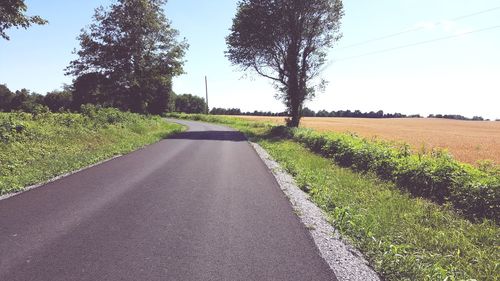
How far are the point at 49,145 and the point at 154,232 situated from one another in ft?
39.1

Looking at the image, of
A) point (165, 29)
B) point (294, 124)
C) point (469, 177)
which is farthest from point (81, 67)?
point (469, 177)

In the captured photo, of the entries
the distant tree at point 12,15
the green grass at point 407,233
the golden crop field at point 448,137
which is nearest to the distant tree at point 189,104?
the golden crop field at point 448,137

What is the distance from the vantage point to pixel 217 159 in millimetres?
16406

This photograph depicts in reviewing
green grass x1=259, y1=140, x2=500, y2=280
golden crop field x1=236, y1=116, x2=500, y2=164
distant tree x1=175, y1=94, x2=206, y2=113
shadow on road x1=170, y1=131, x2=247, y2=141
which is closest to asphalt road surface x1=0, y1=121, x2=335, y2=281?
green grass x1=259, y1=140, x2=500, y2=280

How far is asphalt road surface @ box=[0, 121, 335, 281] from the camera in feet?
16.3

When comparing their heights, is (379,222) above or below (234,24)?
below

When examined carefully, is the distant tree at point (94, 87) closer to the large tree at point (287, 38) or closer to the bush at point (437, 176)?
the large tree at point (287, 38)

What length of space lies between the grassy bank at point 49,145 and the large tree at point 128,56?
2002 cm

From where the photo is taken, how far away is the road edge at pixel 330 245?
17.0 ft

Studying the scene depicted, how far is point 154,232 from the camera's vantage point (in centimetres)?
646

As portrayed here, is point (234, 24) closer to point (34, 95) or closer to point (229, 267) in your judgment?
point (229, 267)

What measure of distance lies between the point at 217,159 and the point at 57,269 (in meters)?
11.6

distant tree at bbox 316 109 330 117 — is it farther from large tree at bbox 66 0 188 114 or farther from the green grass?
the green grass

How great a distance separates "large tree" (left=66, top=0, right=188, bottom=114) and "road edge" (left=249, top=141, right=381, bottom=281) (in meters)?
37.8
